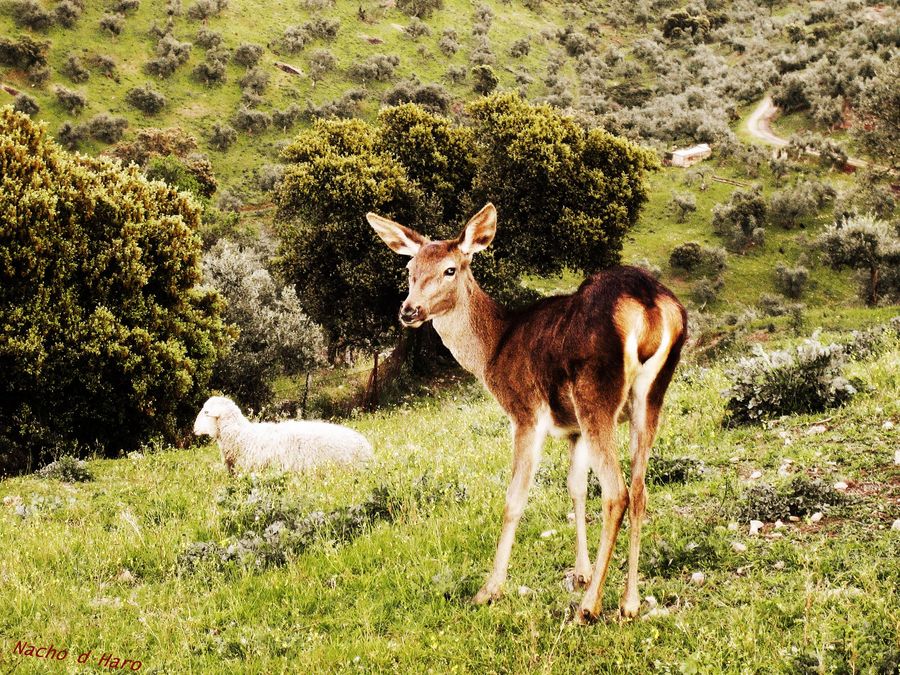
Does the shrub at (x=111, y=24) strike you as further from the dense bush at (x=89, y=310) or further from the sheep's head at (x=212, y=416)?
the sheep's head at (x=212, y=416)

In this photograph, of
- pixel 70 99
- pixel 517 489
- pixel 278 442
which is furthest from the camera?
pixel 70 99

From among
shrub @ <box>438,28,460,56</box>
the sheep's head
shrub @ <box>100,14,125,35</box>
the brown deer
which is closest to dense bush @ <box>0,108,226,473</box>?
the sheep's head

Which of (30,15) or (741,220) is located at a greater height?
(30,15)

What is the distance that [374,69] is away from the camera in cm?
9781

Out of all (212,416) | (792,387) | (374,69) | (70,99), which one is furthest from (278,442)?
(374,69)

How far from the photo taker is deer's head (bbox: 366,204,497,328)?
20.2 feet

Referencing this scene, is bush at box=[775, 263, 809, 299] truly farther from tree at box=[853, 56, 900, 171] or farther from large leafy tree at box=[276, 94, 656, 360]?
large leafy tree at box=[276, 94, 656, 360]

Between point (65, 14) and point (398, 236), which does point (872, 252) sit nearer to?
point (398, 236)


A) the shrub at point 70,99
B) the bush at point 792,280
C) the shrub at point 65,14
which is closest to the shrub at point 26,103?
the shrub at point 70,99

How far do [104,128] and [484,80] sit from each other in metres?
59.8

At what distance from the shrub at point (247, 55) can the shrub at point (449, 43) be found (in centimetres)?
3515

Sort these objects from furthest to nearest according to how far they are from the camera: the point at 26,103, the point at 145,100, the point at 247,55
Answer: the point at 247,55 < the point at 145,100 < the point at 26,103

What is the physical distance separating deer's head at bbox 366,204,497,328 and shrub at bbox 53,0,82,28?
356ft

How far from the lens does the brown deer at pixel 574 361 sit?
195 inches
